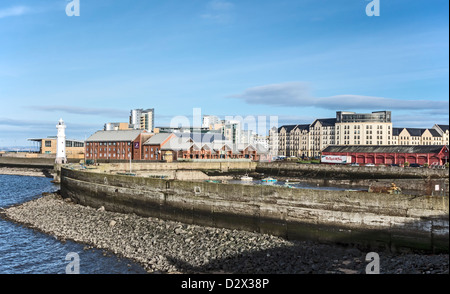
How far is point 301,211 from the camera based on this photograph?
31.0 meters

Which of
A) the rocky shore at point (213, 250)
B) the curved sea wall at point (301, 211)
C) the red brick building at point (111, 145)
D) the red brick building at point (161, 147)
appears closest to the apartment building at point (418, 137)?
the red brick building at point (161, 147)

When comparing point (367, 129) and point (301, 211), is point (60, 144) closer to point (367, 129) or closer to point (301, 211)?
point (301, 211)

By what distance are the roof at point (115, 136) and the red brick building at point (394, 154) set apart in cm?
5761

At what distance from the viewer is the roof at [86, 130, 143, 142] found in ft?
392

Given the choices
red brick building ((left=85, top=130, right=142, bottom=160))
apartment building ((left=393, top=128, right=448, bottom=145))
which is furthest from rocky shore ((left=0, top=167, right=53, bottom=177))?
apartment building ((left=393, top=128, right=448, bottom=145))

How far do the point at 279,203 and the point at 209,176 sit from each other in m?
54.9

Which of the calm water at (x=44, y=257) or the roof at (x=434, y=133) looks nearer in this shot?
the calm water at (x=44, y=257)

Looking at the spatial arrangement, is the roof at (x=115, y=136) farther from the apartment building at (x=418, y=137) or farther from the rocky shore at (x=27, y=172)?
the apartment building at (x=418, y=137)

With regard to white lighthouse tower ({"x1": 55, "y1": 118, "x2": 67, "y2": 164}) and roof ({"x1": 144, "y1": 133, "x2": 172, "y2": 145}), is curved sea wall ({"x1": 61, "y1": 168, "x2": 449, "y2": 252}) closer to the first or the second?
white lighthouse tower ({"x1": 55, "y1": 118, "x2": 67, "y2": 164})

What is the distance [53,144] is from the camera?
150750mm

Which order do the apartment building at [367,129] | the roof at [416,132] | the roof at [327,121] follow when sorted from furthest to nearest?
the roof at [327,121] → the roof at [416,132] → the apartment building at [367,129]

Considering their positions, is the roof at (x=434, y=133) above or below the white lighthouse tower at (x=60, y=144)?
above

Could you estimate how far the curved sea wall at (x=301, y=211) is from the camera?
25.9 m
